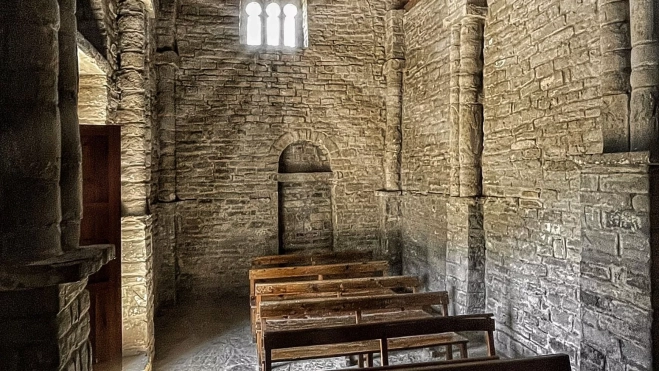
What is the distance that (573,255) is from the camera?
4.27 m

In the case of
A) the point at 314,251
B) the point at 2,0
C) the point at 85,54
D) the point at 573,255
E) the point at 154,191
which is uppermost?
the point at 85,54

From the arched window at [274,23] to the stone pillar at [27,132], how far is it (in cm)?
635

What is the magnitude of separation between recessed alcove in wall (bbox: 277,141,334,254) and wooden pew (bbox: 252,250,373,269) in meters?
1.32

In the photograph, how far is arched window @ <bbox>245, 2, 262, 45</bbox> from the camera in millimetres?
8205

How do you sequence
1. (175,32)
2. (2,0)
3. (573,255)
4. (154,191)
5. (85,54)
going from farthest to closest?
(175,32) → (154,191) → (573,255) → (85,54) → (2,0)

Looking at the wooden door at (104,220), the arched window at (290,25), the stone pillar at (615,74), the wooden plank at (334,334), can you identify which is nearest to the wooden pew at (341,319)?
the wooden plank at (334,334)

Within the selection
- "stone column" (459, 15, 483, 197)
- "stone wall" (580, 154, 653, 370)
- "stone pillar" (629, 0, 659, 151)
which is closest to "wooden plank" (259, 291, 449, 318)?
"stone wall" (580, 154, 653, 370)

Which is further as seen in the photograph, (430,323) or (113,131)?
(113,131)

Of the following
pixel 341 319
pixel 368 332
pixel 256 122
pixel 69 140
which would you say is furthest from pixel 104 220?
pixel 256 122

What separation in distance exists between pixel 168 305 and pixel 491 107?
6.28 m

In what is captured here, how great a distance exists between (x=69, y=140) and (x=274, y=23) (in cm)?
677

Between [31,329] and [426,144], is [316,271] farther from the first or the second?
[31,329]

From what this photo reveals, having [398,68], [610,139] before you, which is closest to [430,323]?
[610,139]

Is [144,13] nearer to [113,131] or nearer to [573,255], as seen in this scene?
[113,131]
